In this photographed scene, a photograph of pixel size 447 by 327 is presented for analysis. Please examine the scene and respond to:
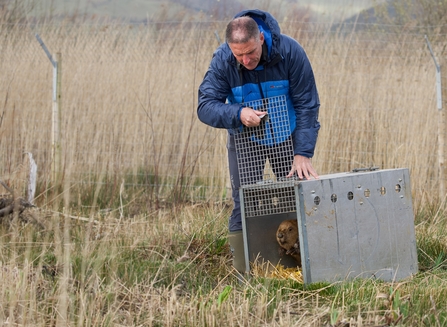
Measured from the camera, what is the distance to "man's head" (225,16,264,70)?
4234 millimetres

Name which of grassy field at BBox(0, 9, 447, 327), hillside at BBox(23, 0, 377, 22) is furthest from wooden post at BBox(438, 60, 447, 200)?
hillside at BBox(23, 0, 377, 22)

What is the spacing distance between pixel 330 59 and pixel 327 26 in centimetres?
65

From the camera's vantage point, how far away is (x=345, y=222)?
4250 millimetres

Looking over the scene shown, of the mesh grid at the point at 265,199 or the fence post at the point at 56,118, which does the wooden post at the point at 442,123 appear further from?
the fence post at the point at 56,118

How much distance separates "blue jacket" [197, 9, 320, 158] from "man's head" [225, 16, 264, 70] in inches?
5.7

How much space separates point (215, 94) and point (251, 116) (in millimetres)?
498

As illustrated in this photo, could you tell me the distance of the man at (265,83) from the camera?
438cm

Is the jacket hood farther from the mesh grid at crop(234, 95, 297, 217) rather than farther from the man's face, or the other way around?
the mesh grid at crop(234, 95, 297, 217)

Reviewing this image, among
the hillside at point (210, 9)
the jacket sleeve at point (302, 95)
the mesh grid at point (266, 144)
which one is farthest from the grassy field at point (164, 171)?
the jacket sleeve at point (302, 95)

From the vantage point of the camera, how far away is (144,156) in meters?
8.05

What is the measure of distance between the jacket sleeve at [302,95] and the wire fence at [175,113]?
7.78 ft

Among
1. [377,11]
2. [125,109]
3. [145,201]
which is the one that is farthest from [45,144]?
[377,11]

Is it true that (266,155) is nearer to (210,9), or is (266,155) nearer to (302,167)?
(302,167)

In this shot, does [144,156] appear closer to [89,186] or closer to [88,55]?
[89,186]
